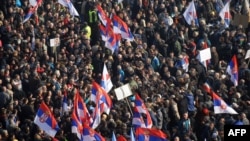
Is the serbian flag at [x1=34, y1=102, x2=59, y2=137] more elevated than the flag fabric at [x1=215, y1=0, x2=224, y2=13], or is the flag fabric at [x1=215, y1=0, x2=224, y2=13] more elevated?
the flag fabric at [x1=215, y1=0, x2=224, y2=13]

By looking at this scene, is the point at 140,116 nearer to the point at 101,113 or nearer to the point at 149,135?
the point at 101,113

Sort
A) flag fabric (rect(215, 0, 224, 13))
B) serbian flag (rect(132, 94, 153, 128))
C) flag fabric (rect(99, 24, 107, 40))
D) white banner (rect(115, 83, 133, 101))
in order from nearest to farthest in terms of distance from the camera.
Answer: serbian flag (rect(132, 94, 153, 128))
white banner (rect(115, 83, 133, 101))
flag fabric (rect(99, 24, 107, 40))
flag fabric (rect(215, 0, 224, 13))

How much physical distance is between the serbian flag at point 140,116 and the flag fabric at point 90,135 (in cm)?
188

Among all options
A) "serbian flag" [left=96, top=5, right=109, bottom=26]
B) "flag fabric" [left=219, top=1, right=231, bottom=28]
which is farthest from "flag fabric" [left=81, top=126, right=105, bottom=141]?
"flag fabric" [left=219, top=1, right=231, bottom=28]

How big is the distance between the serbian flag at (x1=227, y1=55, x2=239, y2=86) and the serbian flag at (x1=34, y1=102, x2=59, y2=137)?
21.9 ft

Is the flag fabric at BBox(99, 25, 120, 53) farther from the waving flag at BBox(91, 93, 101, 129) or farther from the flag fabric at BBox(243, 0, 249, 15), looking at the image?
the flag fabric at BBox(243, 0, 249, 15)

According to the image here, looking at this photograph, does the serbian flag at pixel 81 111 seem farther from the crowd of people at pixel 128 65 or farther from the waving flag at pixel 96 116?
the crowd of people at pixel 128 65

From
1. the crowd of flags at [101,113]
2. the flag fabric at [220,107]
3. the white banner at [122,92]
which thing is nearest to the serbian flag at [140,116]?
the crowd of flags at [101,113]

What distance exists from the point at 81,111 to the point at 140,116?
166cm

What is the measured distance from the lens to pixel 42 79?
26.5 m

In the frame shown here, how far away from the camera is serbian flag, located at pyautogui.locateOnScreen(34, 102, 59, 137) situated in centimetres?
2278

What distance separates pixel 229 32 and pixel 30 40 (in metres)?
7.03

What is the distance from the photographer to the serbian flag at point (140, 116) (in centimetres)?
2331

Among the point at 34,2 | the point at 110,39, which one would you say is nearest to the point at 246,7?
the point at 110,39
